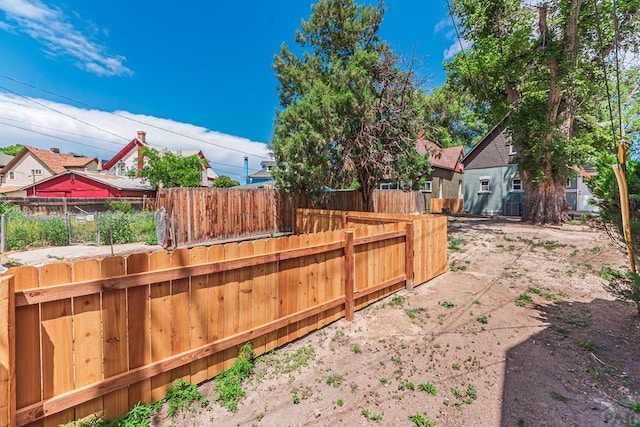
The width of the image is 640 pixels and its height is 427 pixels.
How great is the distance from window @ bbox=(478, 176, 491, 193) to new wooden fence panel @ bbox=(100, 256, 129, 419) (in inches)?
921

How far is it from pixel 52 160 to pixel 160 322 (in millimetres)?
41641

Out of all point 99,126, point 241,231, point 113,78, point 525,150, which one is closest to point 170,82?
point 113,78

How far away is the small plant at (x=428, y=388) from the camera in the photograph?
253cm

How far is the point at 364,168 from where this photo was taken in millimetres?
10219

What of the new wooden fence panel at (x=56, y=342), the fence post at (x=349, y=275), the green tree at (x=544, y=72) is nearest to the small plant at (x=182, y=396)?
the new wooden fence panel at (x=56, y=342)

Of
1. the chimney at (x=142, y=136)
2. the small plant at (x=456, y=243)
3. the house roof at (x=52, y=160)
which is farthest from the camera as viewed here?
the house roof at (x=52, y=160)

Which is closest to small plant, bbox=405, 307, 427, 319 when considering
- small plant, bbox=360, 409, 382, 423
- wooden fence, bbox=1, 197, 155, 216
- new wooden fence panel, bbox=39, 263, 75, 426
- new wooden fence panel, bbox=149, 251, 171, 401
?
small plant, bbox=360, 409, 382, 423

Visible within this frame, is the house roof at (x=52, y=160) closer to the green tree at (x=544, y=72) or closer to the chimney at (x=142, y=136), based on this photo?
the chimney at (x=142, y=136)

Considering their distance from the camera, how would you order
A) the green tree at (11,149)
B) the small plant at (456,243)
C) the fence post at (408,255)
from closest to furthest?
the fence post at (408,255) < the small plant at (456,243) < the green tree at (11,149)

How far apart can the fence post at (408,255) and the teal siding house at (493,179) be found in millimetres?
17893

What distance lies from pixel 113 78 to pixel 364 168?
20.8 meters

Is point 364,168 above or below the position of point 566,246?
above

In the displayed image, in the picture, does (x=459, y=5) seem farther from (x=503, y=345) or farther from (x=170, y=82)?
(x=170, y=82)

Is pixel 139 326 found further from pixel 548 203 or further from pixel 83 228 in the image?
pixel 548 203
